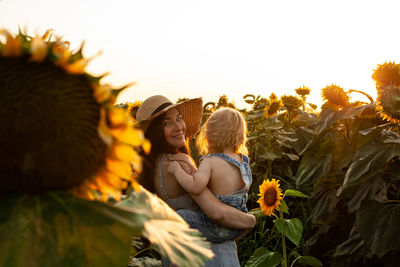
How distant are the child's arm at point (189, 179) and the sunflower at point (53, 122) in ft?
5.55

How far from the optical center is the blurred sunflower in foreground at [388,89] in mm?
2143

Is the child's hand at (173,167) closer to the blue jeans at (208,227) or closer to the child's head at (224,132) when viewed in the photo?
the blue jeans at (208,227)

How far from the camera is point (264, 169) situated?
450 cm

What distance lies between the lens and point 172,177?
2184 mm

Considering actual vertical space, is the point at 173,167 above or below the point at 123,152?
below

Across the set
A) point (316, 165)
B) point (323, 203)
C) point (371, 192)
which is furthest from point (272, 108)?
point (371, 192)

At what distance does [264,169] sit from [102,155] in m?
4.21

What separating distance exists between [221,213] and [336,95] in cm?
138

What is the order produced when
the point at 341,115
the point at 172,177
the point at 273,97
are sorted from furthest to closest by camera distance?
the point at 273,97 < the point at 341,115 < the point at 172,177

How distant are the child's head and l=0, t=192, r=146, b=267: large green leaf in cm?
208

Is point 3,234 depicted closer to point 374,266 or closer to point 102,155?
point 102,155

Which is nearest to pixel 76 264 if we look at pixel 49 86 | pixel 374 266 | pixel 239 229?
pixel 49 86

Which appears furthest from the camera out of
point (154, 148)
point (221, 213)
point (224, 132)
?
point (224, 132)

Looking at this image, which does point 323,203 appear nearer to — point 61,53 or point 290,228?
point 290,228
